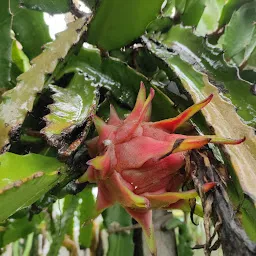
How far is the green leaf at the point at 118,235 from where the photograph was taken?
0.90 meters

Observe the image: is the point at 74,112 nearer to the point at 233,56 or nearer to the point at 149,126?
the point at 149,126

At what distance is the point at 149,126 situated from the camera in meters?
0.57

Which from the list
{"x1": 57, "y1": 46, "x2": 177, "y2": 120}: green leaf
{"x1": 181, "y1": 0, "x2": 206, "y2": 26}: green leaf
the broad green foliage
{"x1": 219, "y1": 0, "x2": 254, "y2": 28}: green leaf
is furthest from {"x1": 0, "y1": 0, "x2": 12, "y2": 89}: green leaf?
{"x1": 219, "y1": 0, "x2": 254, "y2": 28}: green leaf

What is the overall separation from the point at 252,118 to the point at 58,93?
1.05ft

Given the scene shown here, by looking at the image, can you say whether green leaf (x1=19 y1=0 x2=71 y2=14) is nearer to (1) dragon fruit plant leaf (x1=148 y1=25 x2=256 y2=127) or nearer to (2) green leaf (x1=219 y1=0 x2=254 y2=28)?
(1) dragon fruit plant leaf (x1=148 y1=25 x2=256 y2=127)

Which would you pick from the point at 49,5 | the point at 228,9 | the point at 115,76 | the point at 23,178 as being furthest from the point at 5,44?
the point at 228,9

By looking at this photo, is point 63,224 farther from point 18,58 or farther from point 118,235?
point 18,58

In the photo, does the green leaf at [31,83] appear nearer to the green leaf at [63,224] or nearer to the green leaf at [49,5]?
the green leaf at [49,5]

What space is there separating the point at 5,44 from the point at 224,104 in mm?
422

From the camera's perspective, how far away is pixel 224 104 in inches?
23.4

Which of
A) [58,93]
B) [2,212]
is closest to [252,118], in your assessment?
[58,93]

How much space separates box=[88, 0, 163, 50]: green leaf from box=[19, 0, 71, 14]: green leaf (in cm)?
8

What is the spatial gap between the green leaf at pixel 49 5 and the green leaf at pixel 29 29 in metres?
0.07

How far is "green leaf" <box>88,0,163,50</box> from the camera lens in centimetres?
72
